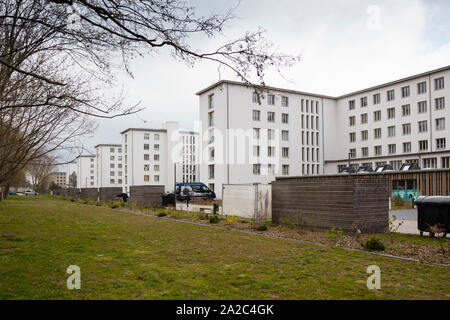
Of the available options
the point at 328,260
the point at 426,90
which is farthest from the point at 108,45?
the point at 426,90

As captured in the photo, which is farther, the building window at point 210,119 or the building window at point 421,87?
the building window at point 210,119

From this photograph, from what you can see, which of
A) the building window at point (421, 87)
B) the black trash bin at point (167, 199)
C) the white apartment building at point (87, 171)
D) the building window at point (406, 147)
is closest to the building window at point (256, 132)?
the building window at point (406, 147)

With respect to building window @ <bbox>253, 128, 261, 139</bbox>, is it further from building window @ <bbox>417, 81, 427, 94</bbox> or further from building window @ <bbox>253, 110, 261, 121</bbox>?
building window @ <bbox>417, 81, 427, 94</bbox>

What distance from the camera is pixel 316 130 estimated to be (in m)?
58.0

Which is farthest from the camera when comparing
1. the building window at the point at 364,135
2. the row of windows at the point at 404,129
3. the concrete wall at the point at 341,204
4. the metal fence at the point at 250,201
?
the building window at the point at 364,135

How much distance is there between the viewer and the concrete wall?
37.2 feet

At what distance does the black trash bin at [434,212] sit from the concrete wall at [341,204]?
3.98 ft

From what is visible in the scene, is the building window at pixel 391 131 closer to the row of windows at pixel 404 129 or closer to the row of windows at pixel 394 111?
the row of windows at pixel 404 129

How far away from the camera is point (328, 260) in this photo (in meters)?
7.39

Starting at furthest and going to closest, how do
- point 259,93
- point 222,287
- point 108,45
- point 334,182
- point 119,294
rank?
1. point 334,182
2. point 108,45
3. point 259,93
4. point 222,287
5. point 119,294

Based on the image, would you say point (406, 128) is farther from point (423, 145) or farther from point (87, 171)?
point (87, 171)

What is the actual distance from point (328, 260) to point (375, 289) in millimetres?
2157

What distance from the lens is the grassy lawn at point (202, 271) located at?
4.96 meters
